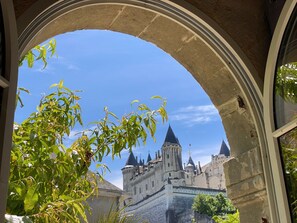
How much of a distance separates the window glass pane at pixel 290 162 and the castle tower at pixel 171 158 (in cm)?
3920

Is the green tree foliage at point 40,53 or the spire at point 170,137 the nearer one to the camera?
A: the green tree foliage at point 40,53

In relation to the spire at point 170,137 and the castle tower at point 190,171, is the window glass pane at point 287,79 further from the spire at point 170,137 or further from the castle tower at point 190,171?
the spire at point 170,137

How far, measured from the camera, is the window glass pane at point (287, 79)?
1.83 m

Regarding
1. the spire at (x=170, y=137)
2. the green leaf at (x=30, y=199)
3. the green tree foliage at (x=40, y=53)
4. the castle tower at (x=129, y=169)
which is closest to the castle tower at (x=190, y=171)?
the spire at (x=170, y=137)

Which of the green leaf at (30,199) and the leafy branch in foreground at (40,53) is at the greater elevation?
the leafy branch in foreground at (40,53)

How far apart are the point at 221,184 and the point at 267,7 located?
4124 cm

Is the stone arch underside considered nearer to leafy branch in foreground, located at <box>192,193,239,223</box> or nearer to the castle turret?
leafy branch in foreground, located at <box>192,193,239,223</box>

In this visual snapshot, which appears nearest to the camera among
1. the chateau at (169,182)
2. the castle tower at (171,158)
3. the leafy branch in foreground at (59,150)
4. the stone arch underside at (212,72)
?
the leafy branch in foreground at (59,150)

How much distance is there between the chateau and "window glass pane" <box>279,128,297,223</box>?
34688 millimetres

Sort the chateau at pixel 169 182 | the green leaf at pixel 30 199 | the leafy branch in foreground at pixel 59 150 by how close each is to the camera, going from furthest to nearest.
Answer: the chateau at pixel 169 182 → the leafy branch in foreground at pixel 59 150 → the green leaf at pixel 30 199

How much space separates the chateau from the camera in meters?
36.7

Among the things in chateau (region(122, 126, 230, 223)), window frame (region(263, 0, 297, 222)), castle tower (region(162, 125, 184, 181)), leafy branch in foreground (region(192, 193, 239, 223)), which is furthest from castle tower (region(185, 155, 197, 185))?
window frame (region(263, 0, 297, 222))

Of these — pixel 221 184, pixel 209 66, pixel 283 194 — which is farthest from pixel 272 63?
pixel 221 184

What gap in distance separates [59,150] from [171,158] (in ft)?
135
